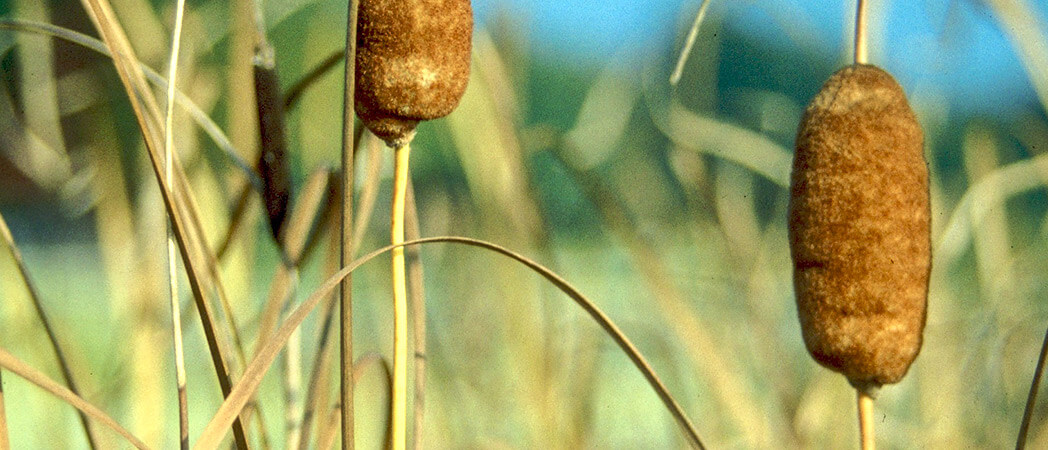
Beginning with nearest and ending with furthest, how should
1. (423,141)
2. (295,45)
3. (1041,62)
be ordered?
1. (1041,62)
2. (423,141)
3. (295,45)

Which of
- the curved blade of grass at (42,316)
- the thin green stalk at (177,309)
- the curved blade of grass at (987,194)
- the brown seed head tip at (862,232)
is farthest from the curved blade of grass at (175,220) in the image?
the curved blade of grass at (987,194)

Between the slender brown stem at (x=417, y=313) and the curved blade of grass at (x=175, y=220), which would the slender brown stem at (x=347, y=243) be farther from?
the slender brown stem at (x=417, y=313)

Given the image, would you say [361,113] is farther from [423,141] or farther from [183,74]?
[423,141]

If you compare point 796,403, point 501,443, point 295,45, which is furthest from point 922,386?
point 295,45

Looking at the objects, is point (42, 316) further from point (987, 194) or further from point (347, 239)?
point (987, 194)

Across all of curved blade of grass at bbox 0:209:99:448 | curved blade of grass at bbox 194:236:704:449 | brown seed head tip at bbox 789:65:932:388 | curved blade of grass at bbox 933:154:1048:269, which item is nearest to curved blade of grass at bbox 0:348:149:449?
curved blade of grass at bbox 194:236:704:449

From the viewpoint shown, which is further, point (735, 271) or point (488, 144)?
point (735, 271)
